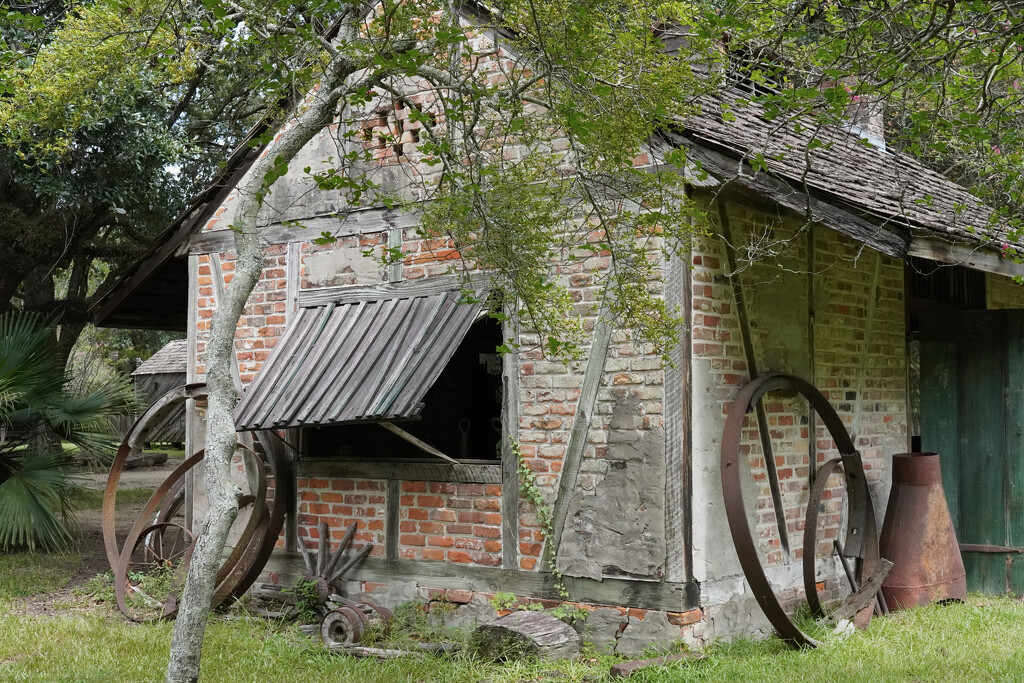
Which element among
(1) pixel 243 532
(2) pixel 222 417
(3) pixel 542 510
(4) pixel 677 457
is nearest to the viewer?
(2) pixel 222 417

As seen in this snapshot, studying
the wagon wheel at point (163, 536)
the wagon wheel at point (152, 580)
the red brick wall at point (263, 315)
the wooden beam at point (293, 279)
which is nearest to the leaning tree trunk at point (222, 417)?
the wooden beam at point (293, 279)

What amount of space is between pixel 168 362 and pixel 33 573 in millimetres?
15588

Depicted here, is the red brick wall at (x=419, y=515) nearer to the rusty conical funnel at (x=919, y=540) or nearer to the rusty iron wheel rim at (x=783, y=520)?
the rusty iron wheel rim at (x=783, y=520)

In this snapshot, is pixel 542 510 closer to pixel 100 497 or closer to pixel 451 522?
pixel 451 522

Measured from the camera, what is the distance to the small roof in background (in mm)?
23708

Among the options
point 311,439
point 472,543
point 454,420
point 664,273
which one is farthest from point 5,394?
point 664,273

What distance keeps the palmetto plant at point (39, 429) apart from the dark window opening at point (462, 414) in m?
3.28

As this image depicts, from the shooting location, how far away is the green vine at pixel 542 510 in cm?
631

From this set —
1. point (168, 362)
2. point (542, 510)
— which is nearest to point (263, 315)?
point (542, 510)

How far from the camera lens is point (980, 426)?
26.7 ft

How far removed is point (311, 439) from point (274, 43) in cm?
363

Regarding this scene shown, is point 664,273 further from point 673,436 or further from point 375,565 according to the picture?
point 375,565

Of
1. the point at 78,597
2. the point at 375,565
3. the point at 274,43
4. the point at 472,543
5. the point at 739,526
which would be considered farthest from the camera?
the point at 78,597

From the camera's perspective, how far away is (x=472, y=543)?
6734 millimetres
